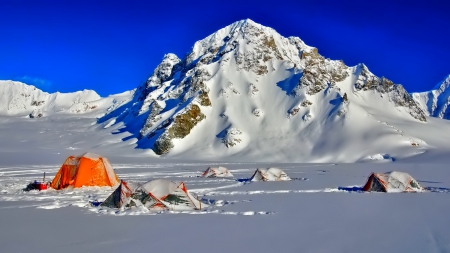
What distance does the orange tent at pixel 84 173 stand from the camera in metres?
18.2

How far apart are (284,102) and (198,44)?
170 feet

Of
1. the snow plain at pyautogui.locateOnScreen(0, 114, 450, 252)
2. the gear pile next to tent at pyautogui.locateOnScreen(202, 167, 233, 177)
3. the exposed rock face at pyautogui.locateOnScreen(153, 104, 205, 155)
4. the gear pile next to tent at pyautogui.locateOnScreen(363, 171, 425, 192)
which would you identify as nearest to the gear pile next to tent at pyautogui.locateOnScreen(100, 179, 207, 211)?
the snow plain at pyautogui.locateOnScreen(0, 114, 450, 252)

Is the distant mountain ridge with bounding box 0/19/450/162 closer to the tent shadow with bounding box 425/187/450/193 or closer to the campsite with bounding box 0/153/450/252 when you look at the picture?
the tent shadow with bounding box 425/187/450/193

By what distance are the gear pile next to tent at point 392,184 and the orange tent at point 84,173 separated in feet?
41.4

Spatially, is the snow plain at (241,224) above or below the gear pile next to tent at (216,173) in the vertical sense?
below

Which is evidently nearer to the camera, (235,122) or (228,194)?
(228,194)

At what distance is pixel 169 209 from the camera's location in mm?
12094

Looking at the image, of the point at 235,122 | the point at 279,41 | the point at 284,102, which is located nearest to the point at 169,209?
the point at 235,122

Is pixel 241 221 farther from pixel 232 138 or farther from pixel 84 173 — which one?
pixel 232 138

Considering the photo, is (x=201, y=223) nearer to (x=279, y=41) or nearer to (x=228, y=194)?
(x=228, y=194)

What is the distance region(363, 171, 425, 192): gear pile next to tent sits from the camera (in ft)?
58.3

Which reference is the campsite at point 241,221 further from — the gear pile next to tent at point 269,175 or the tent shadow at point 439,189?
the gear pile next to tent at point 269,175

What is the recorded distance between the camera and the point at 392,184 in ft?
59.0

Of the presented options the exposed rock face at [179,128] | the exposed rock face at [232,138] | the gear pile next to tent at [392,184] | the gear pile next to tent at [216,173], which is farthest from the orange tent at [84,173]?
the exposed rock face at [179,128]
